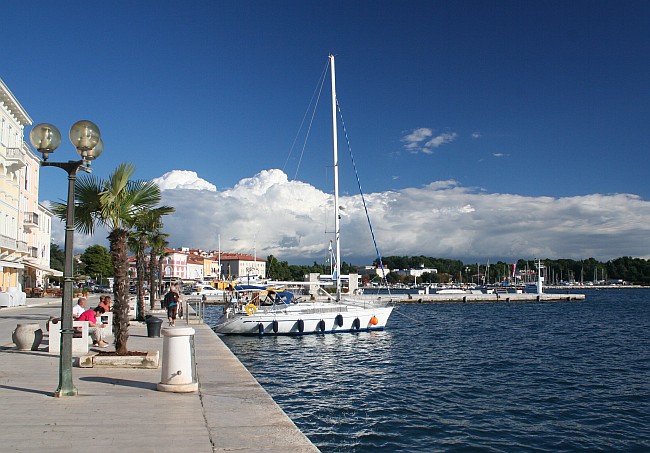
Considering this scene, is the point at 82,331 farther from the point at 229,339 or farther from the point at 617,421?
the point at 229,339

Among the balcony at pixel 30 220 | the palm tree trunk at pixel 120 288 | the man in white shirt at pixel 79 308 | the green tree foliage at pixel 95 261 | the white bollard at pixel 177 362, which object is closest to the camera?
the white bollard at pixel 177 362

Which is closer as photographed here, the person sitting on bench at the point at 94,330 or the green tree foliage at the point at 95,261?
the person sitting on bench at the point at 94,330

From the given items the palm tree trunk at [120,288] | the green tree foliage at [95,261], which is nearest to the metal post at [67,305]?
the palm tree trunk at [120,288]

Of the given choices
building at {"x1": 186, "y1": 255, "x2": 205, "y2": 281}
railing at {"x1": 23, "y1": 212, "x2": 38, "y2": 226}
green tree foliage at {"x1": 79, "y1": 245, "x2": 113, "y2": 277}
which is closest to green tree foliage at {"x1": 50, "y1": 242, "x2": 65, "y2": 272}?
green tree foliage at {"x1": 79, "y1": 245, "x2": 113, "y2": 277}

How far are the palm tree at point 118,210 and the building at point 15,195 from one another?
114 ft

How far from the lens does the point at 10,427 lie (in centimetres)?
819

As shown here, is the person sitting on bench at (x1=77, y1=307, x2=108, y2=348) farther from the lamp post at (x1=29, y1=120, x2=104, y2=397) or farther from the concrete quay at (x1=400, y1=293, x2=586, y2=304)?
the concrete quay at (x1=400, y1=293, x2=586, y2=304)

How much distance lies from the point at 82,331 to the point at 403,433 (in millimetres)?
8973

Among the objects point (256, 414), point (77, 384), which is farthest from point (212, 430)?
point (77, 384)

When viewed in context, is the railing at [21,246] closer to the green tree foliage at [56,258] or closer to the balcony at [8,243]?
the balcony at [8,243]

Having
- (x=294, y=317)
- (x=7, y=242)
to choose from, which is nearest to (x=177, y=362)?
(x=294, y=317)

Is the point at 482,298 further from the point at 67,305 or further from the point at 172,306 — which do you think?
the point at 67,305

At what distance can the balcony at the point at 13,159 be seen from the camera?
4978 centimetres

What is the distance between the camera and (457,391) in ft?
59.1
